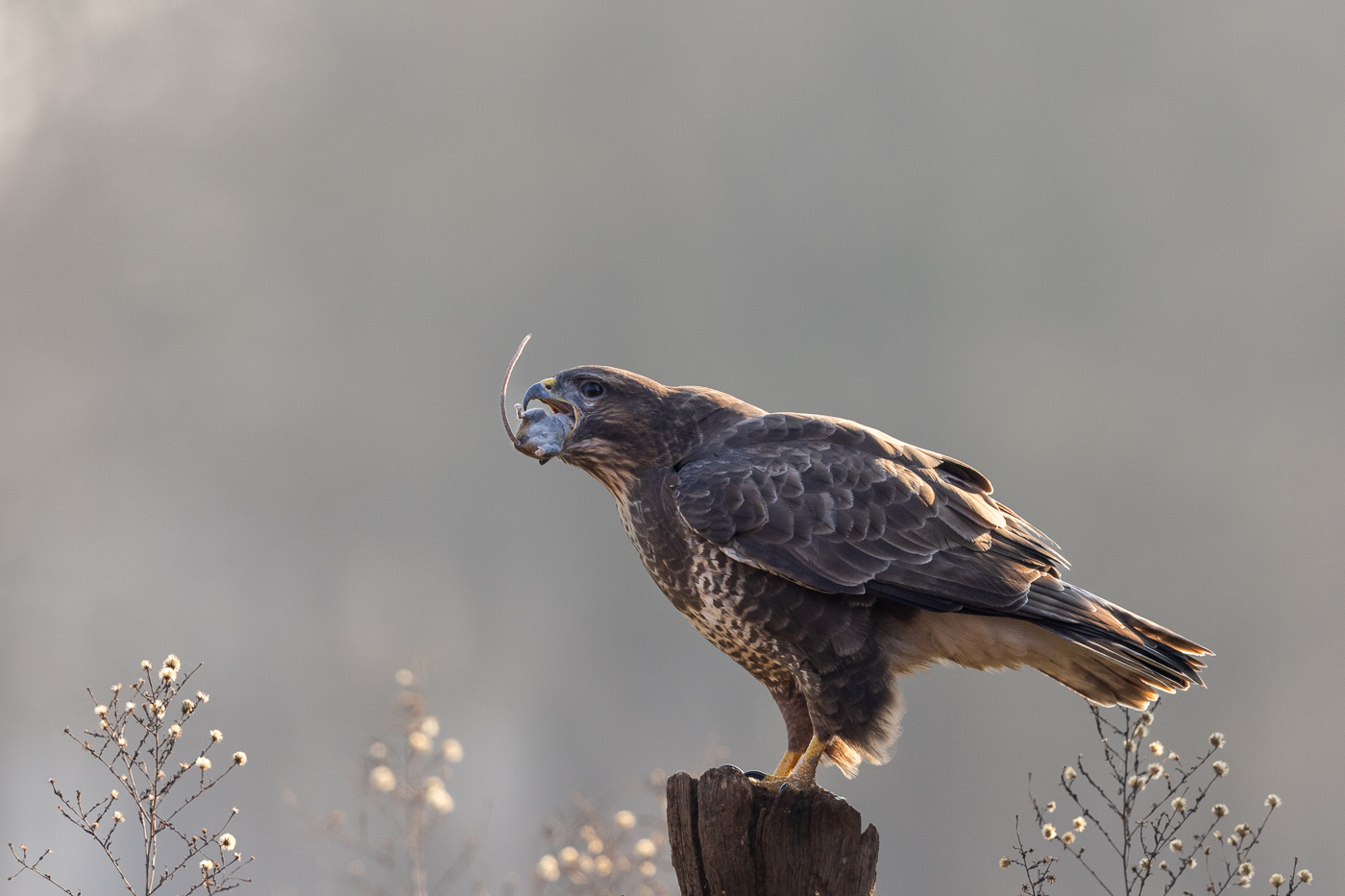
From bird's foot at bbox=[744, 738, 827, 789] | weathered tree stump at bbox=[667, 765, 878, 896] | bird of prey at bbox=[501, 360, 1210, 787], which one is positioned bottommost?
weathered tree stump at bbox=[667, 765, 878, 896]

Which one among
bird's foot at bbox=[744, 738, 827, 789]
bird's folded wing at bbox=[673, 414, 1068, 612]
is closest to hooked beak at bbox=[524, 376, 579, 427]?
bird's folded wing at bbox=[673, 414, 1068, 612]

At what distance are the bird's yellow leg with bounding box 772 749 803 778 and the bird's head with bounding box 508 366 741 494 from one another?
1141 mm

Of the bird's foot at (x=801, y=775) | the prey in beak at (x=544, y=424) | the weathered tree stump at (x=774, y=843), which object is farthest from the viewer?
the prey in beak at (x=544, y=424)

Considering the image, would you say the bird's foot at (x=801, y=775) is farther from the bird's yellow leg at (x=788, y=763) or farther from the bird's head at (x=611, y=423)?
the bird's head at (x=611, y=423)

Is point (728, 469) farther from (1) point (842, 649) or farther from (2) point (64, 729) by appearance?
(2) point (64, 729)

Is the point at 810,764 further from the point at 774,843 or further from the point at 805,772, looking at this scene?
the point at 774,843

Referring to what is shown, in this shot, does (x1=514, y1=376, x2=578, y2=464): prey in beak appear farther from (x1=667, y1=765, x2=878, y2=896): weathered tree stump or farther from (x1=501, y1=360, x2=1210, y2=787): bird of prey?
(x1=667, y1=765, x2=878, y2=896): weathered tree stump

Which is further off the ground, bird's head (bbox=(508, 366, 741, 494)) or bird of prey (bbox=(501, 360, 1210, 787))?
bird's head (bbox=(508, 366, 741, 494))

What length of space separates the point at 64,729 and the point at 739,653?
2.18 metres

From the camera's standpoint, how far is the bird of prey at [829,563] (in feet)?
12.0

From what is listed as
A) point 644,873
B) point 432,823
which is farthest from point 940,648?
point 432,823

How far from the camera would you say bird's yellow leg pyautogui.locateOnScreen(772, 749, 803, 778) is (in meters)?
3.85

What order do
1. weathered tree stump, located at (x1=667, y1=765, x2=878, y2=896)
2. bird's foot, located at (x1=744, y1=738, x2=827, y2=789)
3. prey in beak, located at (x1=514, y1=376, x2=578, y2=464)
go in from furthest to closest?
prey in beak, located at (x1=514, y1=376, x2=578, y2=464), bird's foot, located at (x1=744, y1=738, x2=827, y2=789), weathered tree stump, located at (x1=667, y1=765, x2=878, y2=896)

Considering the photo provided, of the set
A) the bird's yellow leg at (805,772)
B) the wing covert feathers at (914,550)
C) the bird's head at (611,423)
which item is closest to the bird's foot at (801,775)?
the bird's yellow leg at (805,772)
